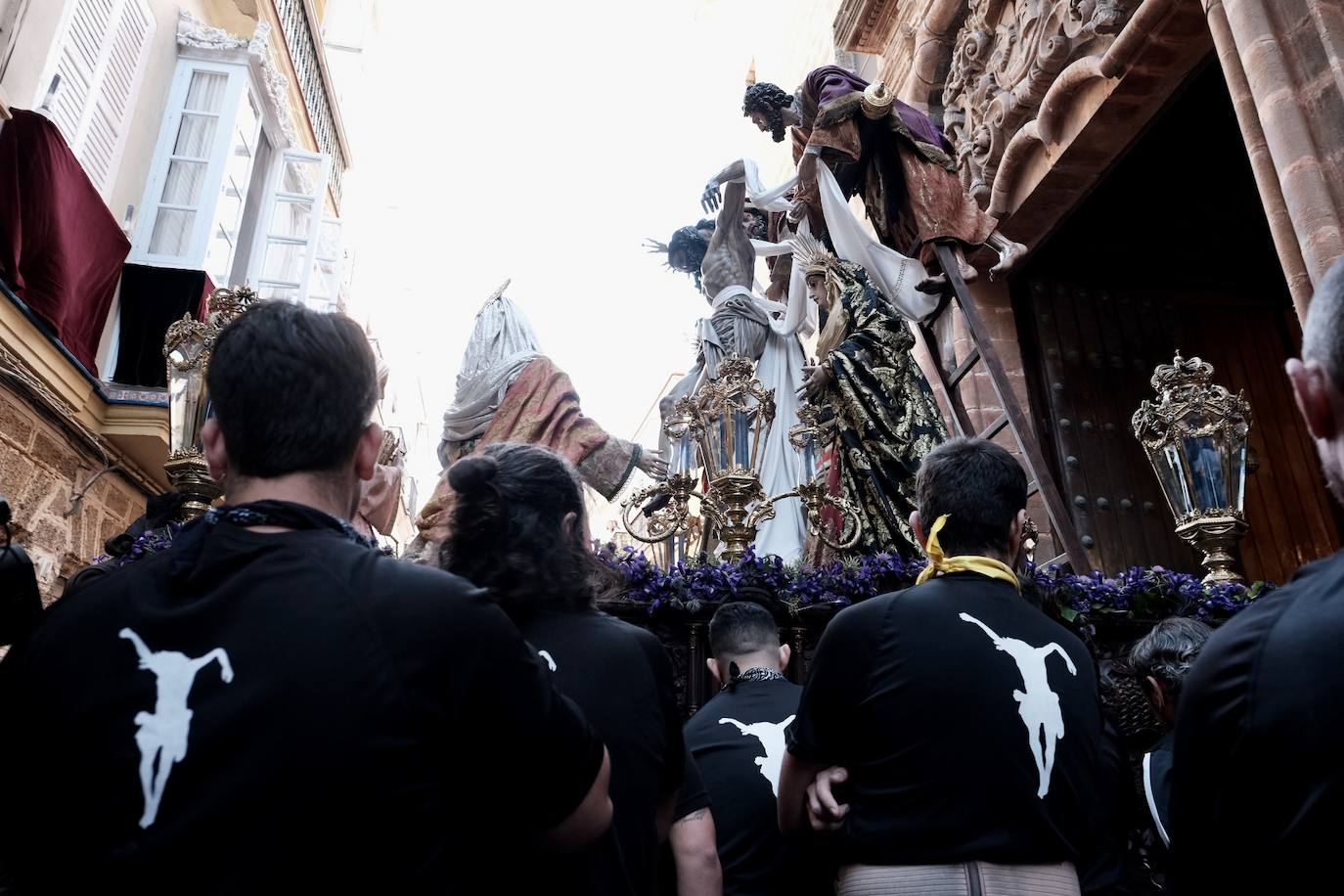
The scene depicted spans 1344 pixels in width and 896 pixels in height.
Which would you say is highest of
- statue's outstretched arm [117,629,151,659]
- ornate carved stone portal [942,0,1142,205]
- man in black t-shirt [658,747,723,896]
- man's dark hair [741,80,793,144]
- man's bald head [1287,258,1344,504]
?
ornate carved stone portal [942,0,1142,205]

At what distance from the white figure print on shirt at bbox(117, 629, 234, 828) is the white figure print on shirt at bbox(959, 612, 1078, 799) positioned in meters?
1.38

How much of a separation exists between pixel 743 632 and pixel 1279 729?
1.96 metres

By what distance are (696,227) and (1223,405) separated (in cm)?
484

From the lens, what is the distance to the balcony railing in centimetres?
1197

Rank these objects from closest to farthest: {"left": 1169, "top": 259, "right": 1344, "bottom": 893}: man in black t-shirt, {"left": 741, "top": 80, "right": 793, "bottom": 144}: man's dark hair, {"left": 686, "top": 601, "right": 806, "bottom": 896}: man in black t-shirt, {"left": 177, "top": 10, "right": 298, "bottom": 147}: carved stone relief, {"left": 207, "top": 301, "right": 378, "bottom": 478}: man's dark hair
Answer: {"left": 1169, "top": 259, "right": 1344, "bottom": 893}: man in black t-shirt
{"left": 207, "top": 301, "right": 378, "bottom": 478}: man's dark hair
{"left": 686, "top": 601, "right": 806, "bottom": 896}: man in black t-shirt
{"left": 741, "top": 80, "right": 793, "bottom": 144}: man's dark hair
{"left": 177, "top": 10, "right": 298, "bottom": 147}: carved stone relief

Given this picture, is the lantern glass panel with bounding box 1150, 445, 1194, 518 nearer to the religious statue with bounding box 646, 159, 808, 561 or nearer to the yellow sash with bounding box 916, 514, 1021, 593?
the religious statue with bounding box 646, 159, 808, 561

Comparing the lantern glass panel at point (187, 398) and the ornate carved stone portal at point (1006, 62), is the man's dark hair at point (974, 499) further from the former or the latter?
the ornate carved stone portal at point (1006, 62)

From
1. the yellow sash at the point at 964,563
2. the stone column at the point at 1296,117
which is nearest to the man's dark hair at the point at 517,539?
the yellow sash at the point at 964,563

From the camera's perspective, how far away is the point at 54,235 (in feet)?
22.6

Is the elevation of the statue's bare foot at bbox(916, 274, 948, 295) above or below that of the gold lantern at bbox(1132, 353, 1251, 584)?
above

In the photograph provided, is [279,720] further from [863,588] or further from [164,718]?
[863,588]

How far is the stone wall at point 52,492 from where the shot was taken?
21.7ft

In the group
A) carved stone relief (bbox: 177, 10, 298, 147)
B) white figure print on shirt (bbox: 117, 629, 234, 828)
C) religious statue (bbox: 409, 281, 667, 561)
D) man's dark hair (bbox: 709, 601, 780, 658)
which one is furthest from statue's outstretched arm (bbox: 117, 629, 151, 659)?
carved stone relief (bbox: 177, 10, 298, 147)

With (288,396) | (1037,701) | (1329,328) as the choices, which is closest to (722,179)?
(1037,701)
